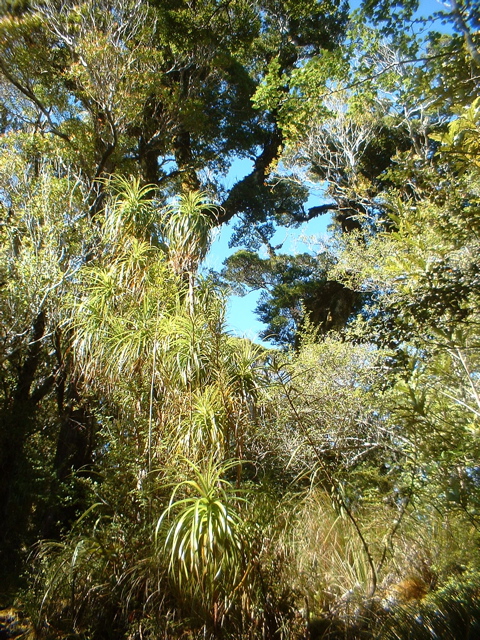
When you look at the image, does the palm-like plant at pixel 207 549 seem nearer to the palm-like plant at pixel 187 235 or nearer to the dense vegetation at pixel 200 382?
the dense vegetation at pixel 200 382

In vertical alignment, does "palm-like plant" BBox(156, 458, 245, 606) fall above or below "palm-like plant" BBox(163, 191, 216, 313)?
below

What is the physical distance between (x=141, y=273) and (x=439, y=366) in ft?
8.62

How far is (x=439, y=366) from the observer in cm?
291

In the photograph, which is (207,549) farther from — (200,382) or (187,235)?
(187,235)

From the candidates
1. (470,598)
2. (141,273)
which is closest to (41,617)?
(470,598)

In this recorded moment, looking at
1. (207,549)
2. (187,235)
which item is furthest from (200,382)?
(187,235)

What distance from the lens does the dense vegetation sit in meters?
2.51

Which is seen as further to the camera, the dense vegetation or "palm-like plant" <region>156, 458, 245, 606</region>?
the dense vegetation

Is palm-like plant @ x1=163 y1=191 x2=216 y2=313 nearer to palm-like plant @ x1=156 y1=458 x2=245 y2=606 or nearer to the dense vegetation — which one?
the dense vegetation

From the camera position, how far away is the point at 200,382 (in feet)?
11.4

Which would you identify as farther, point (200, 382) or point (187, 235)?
point (187, 235)

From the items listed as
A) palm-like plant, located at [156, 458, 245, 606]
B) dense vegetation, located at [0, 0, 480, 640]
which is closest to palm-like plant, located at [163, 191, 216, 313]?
dense vegetation, located at [0, 0, 480, 640]

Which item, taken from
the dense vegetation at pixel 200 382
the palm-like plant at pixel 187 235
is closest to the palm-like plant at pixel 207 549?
the dense vegetation at pixel 200 382

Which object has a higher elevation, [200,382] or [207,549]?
[200,382]
